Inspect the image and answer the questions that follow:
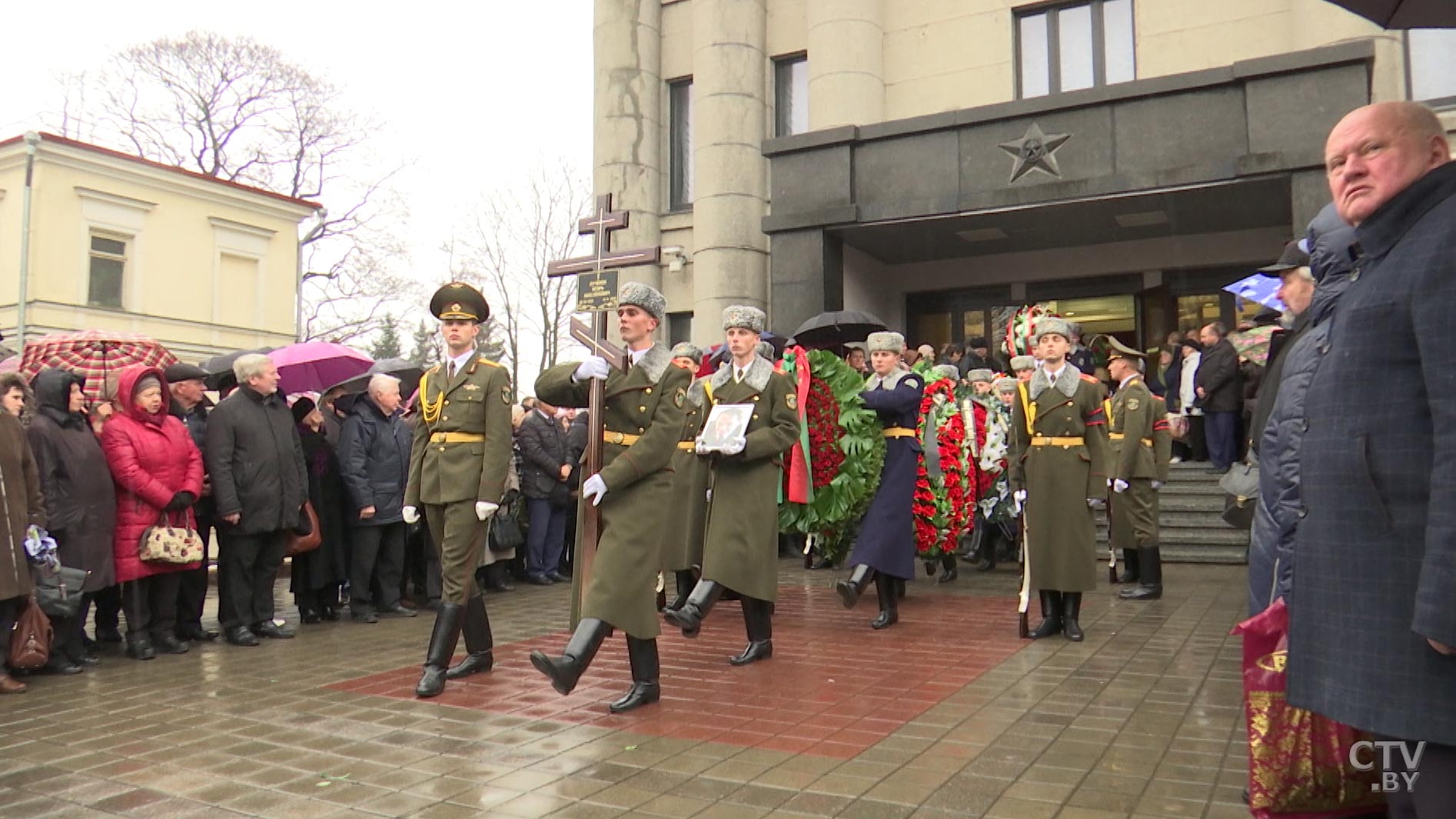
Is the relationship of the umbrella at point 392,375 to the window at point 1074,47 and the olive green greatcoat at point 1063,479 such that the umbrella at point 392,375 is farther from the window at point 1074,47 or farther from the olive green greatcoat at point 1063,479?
the window at point 1074,47

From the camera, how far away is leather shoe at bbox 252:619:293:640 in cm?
782

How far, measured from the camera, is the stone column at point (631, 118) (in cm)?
1969

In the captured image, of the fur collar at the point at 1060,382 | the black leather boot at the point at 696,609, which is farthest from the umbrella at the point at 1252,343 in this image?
the black leather boot at the point at 696,609

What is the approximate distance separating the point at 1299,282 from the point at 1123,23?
577 inches

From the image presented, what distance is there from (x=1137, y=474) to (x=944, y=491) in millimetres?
1913

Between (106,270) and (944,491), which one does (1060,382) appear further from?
(106,270)

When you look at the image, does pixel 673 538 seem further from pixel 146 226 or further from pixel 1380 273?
pixel 146 226

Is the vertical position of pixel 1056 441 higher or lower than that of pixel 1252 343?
lower

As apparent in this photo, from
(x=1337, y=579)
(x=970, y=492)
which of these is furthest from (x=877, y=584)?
(x=1337, y=579)

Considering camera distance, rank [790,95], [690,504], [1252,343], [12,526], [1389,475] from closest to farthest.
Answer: [1389,475]
[12,526]
[690,504]
[1252,343]
[790,95]

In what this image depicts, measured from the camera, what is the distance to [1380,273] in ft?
7.77

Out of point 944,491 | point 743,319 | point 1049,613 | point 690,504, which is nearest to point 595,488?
point 743,319

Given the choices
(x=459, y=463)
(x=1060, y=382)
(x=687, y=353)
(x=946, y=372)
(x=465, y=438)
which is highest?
(x=687, y=353)

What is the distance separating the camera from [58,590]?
21.2 feet
